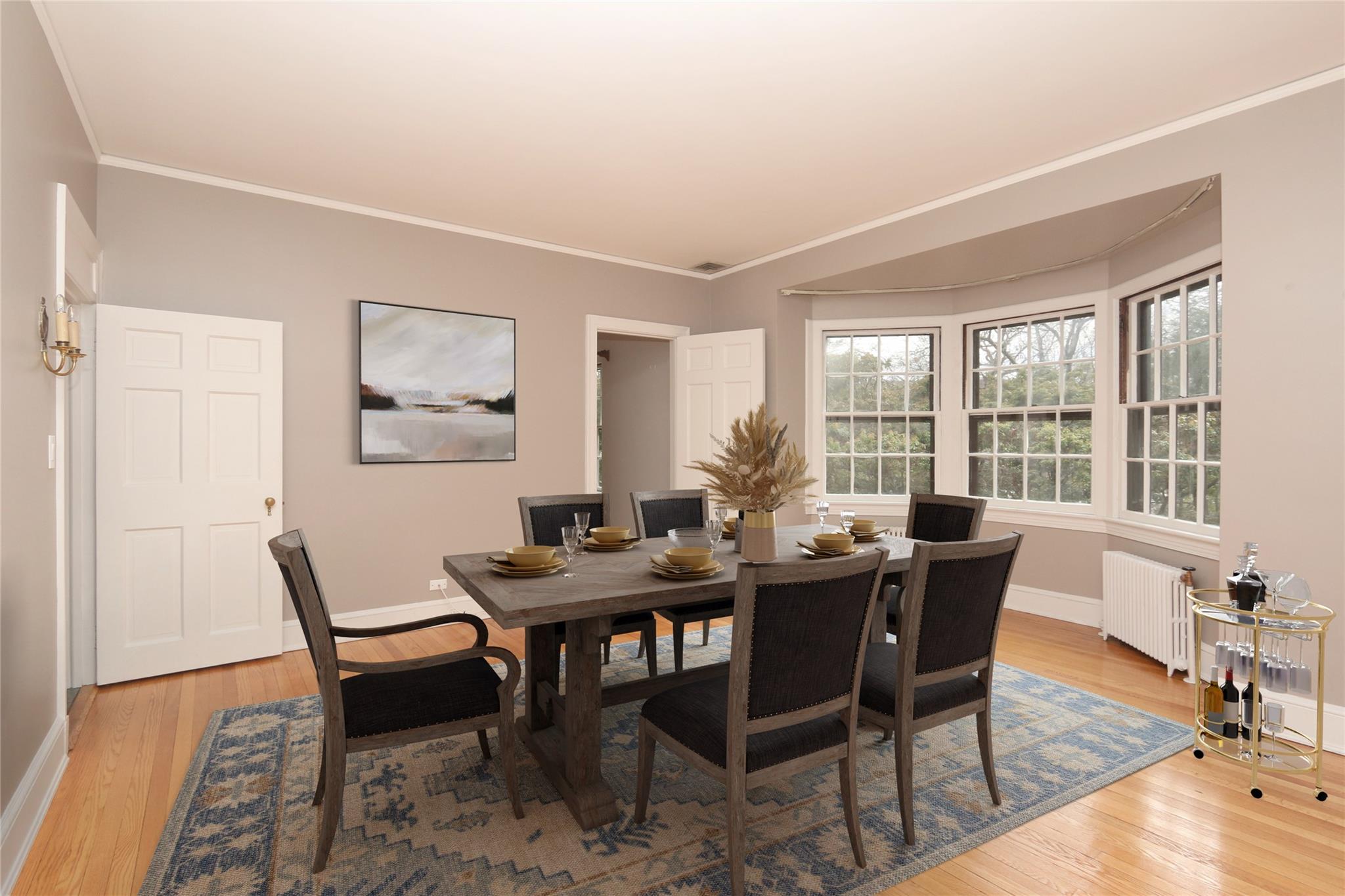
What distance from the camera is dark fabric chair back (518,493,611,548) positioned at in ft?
10.7

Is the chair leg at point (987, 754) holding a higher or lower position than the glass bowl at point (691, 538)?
lower

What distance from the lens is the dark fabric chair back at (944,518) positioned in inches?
131

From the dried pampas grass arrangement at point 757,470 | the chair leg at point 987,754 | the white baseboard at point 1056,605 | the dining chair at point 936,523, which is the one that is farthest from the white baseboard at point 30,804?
the white baseboard at point 1056,605

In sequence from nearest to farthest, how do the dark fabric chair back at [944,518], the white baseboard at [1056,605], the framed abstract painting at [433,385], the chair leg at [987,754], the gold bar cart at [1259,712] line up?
the chair leg at [987,754] → the gold bar cart at [1259,712] → the dark fabric chair back at [944,518] → the framed abstract painting at [433,385] → the white baseboard at [1056,605]

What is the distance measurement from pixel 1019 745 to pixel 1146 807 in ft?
1.61

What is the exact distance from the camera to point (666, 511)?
12.4ft

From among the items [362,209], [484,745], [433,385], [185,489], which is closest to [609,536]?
[484,745]

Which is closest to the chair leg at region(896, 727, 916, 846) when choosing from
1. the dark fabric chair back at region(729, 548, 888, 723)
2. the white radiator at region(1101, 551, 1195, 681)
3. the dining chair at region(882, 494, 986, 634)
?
the dark fabric chair back at region(729, 548, 888, 723)

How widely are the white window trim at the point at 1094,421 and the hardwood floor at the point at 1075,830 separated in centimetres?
143

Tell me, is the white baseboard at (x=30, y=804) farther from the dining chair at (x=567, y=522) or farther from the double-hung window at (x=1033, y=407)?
the double-hung window at (x=1033, y=407)

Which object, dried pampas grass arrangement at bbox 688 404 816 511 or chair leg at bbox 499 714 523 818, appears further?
dried pampas grass arrangement at bbox 688 404 816 511

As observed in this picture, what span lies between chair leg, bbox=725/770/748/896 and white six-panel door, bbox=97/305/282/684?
3.17 meters

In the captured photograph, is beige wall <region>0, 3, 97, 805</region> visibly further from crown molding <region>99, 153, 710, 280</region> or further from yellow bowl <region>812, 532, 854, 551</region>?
yellow bowl <region>812, 532, 854, 551</region>

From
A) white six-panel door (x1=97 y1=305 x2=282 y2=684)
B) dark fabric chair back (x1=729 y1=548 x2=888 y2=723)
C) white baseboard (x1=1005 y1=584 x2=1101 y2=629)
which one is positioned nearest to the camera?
dark fabric chair back (x1=729 y1=548 x2=888 y2=723)
